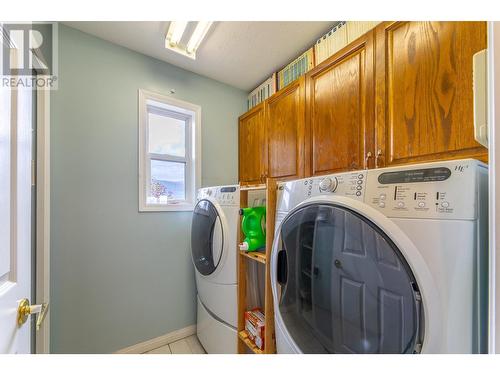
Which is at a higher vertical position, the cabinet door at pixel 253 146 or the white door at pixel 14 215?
the cabinet door at pixel 253 146

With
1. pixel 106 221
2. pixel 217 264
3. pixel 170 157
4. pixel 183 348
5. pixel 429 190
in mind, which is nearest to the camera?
pixel 429 190

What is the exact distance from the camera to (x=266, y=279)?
1.07 m

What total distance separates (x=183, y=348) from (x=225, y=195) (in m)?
1.37

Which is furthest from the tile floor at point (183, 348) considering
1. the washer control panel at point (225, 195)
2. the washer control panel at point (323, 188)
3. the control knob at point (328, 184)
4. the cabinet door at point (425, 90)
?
the cabinet door at point (425, 90)

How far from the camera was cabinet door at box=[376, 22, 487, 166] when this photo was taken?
75cm

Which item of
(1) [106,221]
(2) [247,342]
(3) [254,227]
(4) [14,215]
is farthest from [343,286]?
(1) [106,221]

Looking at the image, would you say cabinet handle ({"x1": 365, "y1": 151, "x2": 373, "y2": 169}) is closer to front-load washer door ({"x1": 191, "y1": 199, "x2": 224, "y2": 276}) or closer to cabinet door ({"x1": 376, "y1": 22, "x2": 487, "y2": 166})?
cabinet door ({"x1": 376, "y1": 22, "x2": 487, "y2": 166})

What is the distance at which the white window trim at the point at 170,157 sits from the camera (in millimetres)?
1635

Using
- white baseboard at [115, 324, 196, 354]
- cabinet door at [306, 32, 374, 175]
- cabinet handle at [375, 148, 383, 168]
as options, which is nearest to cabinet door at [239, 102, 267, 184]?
cabinet door at [306, 32, 374, 175]

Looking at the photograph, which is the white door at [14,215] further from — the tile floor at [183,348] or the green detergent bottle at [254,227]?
the tile floor at [183,348]

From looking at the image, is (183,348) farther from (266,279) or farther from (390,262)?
Result: (390,262)

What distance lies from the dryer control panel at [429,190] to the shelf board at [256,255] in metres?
0.67
